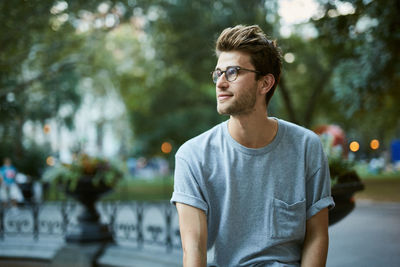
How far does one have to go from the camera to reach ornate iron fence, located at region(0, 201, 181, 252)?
701 centimetres

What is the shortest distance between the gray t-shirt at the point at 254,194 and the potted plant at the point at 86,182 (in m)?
5.05

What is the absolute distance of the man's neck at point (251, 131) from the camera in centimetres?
214

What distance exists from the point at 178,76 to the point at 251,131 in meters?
18.5

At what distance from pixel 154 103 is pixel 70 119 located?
532 cm

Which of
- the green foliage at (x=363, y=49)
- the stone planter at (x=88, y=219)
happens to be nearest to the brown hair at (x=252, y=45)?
the green foliage at (x=363, y=49)

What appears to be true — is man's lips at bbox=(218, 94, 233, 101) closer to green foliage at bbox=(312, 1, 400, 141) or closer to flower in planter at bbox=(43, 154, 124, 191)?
green foliage at bbox=(312, 1, 400, 141)

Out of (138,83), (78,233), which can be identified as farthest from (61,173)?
(138,83)

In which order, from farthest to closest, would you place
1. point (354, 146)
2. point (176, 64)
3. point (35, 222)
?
point (176, 64) → point (35, 222) → point (354, 146)

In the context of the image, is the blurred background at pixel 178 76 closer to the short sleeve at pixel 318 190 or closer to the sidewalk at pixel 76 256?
the sidewalk at pixel 76 256

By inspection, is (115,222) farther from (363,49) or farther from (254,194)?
(254,194)

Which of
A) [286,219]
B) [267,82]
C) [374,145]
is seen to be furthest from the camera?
[374,145]

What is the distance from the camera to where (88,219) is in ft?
23.6

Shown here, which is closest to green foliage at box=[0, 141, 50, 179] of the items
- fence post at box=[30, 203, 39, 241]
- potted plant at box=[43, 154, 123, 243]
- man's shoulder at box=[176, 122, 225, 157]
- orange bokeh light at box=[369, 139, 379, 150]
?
fence post at box=[30, 203, 39, 241]

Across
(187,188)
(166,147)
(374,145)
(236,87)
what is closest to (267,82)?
(236,87)
